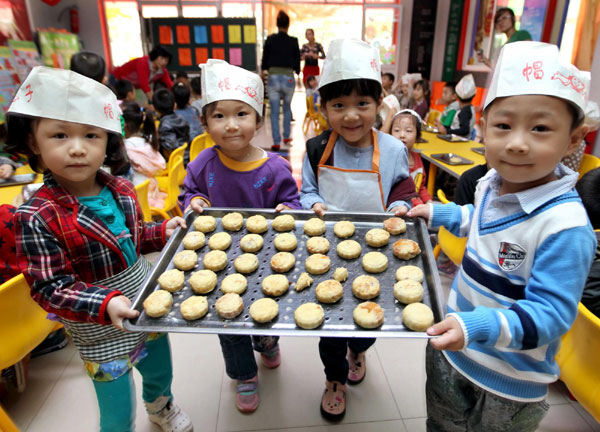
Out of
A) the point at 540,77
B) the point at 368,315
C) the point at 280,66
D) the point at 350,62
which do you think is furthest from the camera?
the point at 280,66

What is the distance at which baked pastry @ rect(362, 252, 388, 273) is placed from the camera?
1273mm

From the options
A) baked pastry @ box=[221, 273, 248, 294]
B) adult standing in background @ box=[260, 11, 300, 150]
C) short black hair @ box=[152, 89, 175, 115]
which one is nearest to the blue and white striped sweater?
baked pastry @ box=[221, 273, 248, 294]

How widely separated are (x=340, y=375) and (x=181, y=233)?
980 millimetres

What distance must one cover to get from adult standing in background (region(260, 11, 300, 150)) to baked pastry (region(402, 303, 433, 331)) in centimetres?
580

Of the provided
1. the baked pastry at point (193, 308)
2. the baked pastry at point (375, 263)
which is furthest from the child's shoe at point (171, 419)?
the baked pastry at point (375, 263)

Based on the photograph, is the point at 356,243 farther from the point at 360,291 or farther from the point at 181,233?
the point at 181,233

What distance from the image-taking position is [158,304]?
1084 mm

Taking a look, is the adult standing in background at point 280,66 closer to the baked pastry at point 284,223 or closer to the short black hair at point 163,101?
the short black hair at point 163,101

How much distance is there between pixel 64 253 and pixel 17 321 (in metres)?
0.55

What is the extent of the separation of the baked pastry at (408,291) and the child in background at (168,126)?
3.20 metres

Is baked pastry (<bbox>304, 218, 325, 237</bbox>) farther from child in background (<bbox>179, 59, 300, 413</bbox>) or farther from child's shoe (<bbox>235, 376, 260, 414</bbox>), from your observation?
child's shoe (<bbox>235, 376, 260, 414</bbox>)

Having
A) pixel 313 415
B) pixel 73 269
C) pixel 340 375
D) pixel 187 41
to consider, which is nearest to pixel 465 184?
pixel 340 375

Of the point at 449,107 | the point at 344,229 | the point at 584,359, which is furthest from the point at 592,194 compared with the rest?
the point at 449,107

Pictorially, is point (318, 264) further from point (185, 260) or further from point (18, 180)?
point (18, 180)
